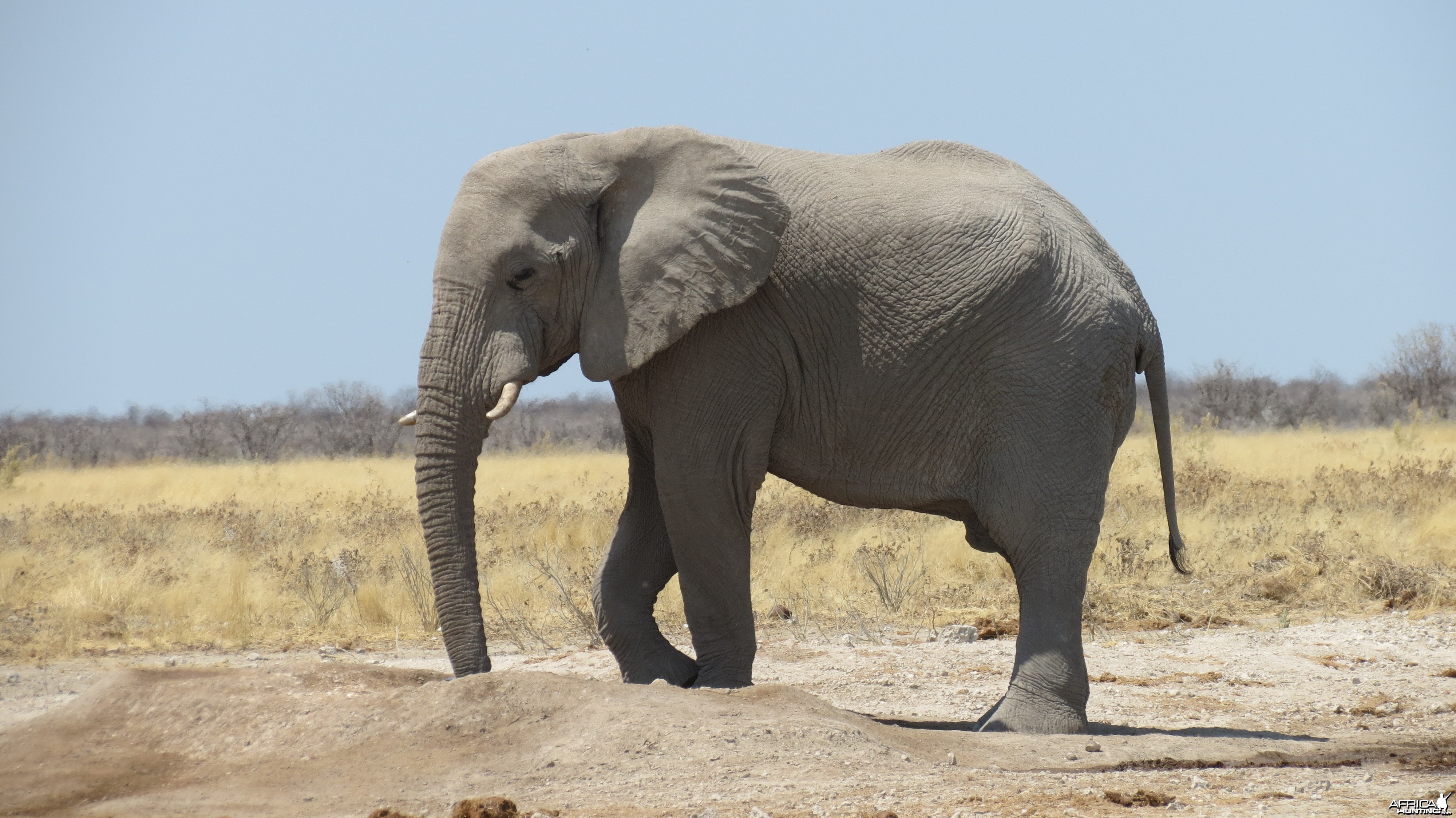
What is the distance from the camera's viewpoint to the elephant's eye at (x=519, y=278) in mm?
6441

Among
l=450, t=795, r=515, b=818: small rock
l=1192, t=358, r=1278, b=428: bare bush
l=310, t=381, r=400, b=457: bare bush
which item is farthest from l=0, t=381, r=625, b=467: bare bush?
l=450, t=795, r=515, b=818: small rock

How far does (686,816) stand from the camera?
4715 mm

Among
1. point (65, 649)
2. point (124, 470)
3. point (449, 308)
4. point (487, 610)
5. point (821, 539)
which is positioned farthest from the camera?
point (124, 470)

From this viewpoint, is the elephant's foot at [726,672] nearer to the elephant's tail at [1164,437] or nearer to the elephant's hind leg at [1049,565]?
the elephant's hind leg at [1049,565]

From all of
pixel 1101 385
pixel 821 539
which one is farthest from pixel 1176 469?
pixel 1101 385

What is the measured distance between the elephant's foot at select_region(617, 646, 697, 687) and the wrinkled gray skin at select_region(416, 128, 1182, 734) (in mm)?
651

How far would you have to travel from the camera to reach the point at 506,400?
622 cm

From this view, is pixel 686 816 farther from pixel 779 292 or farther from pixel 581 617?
pixel 581 617

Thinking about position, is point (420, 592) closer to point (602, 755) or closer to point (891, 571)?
point (891, 571)

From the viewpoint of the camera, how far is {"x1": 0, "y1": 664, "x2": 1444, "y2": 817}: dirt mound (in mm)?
5078

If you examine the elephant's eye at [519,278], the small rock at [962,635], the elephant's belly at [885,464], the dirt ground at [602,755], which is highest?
the elephant's eye at [519,278]

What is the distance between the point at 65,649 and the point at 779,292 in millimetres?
6476

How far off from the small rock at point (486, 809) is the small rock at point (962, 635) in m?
5.63

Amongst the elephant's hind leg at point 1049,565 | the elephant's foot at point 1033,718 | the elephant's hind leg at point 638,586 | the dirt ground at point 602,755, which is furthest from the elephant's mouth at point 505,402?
the elephant's foot at point 1033,718
